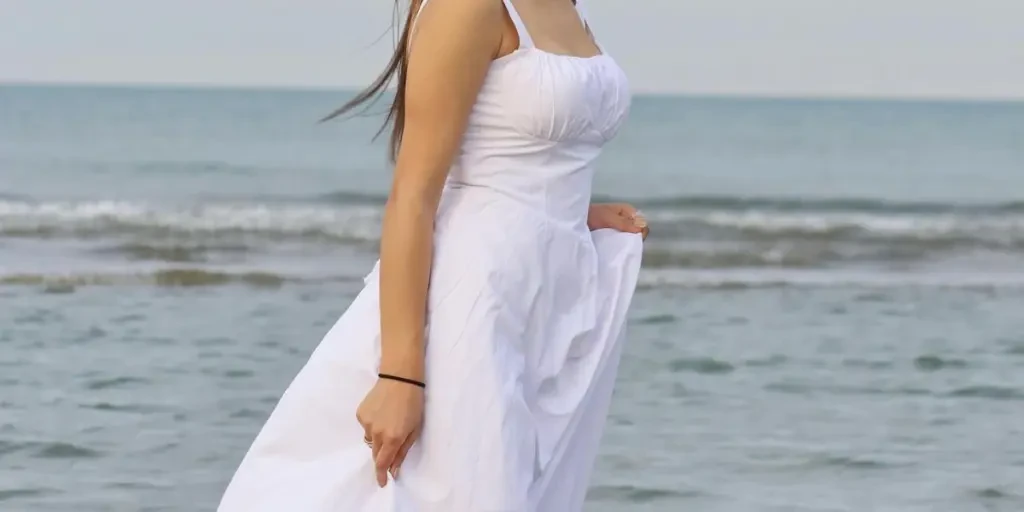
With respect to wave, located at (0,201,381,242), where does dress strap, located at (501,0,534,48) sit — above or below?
above

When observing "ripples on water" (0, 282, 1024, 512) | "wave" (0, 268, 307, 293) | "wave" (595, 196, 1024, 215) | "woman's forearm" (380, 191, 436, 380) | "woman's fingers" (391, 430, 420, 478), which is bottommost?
"wave" (595, 196, 1024, 215)

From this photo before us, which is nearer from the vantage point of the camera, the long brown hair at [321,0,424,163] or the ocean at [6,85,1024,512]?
the long brown hair at [321,0,424,163]

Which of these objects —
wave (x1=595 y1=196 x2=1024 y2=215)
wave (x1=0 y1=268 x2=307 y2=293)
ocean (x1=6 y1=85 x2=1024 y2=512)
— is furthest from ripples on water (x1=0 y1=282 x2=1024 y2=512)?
wave (x1=595 y1=196 x2=1024 y2=215)

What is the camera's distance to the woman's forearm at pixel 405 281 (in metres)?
1.96

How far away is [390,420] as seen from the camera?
6.47 ft

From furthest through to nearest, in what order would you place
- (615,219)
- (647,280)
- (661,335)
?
(647,280) → (661,335) → (615,219)

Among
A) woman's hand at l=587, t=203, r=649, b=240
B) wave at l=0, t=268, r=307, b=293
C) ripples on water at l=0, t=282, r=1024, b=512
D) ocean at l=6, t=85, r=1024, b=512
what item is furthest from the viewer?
wave at l=0, t=268, r=307, b=293

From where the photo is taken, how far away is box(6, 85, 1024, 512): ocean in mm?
5102

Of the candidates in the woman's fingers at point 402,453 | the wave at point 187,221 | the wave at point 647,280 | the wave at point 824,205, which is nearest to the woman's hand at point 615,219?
the woman's fingers at point 402,453

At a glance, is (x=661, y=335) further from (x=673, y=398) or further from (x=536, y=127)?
(x=536, y=127)

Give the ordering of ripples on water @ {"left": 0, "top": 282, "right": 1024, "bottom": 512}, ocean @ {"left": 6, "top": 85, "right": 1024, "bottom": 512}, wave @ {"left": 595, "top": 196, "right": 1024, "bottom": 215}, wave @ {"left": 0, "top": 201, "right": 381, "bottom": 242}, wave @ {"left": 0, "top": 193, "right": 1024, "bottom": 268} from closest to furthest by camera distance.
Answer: ripples on water @ {"left": 0, "top": 282, "right": 1024, "bottom": 512} < ocean @ {"left": 6, "top": 85, "right": 1024, "bottom": 512} < wave @ {"left": 0, "top": 193, "right": 1024, "bottom": 268} < wave @ {"left": 0, "top": 201, "right": 381, "bottom": 242} < wave @ {"left": 595, "top": 196, "right": 1024, "bottom": 215}

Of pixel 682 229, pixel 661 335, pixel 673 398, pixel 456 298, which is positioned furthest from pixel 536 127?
pixel 682 229

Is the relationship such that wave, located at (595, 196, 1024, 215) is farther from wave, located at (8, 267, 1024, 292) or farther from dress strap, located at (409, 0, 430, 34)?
dress strap, located at (409, 0, 430, 34)

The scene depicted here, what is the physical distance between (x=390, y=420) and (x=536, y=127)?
44cm
